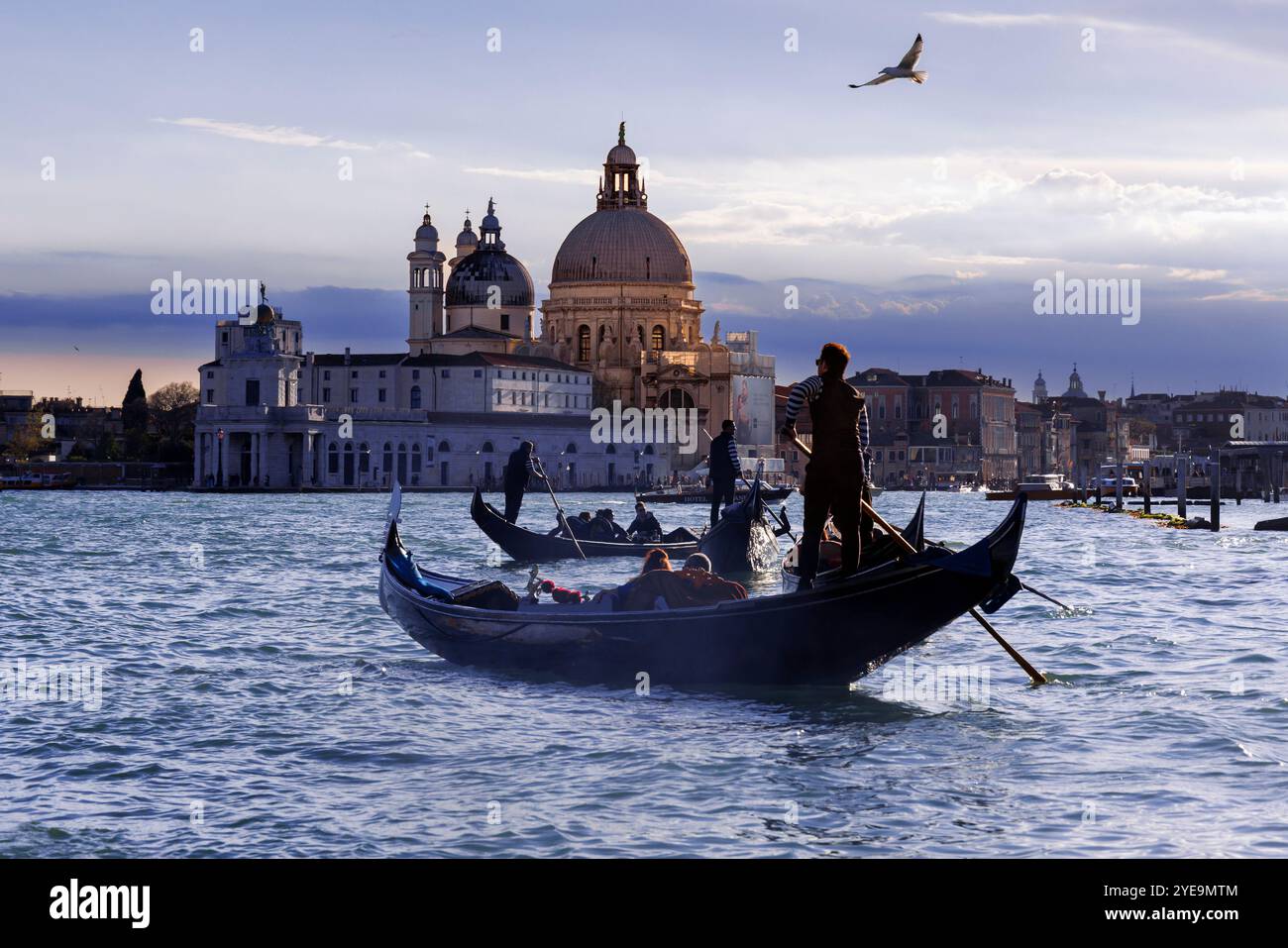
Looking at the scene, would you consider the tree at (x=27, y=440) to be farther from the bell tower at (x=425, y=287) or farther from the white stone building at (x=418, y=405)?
the bell tower at (x=425, y=287)

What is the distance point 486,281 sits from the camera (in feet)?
322

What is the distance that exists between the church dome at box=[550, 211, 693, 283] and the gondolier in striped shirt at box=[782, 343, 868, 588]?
280ft

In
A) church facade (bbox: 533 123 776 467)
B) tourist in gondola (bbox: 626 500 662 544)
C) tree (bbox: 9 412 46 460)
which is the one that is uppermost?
church facade (bbox: 533 123 776 467)

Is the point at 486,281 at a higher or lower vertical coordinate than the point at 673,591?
higher

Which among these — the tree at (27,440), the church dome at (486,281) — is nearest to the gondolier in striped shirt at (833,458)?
the church dome at (486,281)

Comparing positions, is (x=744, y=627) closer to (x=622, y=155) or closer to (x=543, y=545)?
(x=543, y=545)

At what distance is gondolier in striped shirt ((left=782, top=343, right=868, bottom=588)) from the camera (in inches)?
383

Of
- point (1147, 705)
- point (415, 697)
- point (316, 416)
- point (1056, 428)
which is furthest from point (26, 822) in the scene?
point (1056, 428)

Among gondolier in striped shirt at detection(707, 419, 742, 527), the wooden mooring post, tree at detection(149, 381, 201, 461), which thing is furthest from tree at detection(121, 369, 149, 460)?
gondolier in striped shirt at detection(707, 419, 742, 527)

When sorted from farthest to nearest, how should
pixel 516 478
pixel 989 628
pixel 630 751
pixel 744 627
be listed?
pixel 516 478, pixel 989 628, pixel 744 627, pixel 630 751

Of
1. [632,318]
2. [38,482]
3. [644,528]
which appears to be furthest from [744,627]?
[632,318]

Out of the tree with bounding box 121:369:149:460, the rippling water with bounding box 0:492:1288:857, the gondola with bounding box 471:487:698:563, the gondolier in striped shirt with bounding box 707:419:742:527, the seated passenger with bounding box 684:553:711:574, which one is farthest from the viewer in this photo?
the tree with bounding box 121:369:149:460

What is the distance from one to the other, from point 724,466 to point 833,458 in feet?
35.7

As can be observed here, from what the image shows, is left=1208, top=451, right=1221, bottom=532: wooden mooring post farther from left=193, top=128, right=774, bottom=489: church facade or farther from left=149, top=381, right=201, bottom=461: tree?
left=149, top=381, right=201, bottom=461: tree
